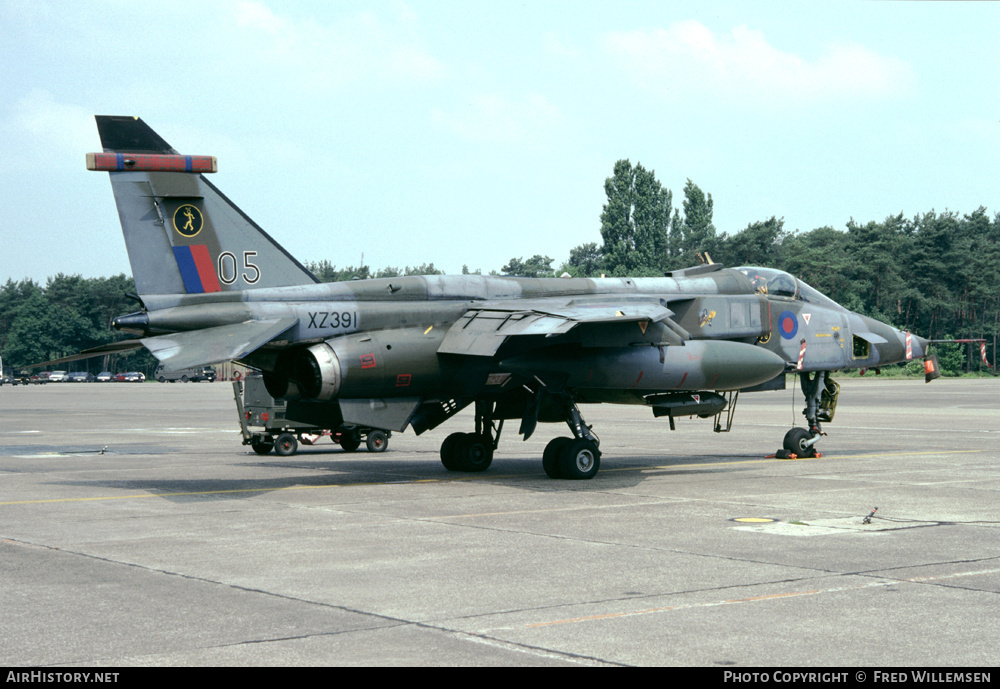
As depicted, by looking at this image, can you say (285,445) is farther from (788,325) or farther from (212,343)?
(788,325)

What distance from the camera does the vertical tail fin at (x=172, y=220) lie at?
1608 cm

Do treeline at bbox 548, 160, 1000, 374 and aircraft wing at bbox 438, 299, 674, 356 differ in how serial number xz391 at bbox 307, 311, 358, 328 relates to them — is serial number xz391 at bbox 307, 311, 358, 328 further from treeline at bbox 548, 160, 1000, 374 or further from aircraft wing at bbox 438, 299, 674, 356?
treeline at bbox 548, 160, 1000, 374

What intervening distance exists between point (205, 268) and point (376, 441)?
9047 millimetres

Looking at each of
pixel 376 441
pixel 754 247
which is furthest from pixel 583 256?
pixel 376 441

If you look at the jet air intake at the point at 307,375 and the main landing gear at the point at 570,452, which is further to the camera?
the main landing gear at the point at 570,452

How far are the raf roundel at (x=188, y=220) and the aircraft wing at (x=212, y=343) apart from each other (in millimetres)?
1929

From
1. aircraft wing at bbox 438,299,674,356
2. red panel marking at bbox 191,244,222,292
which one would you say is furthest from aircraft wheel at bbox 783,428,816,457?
red panel marking at bbox 191,244,222,292

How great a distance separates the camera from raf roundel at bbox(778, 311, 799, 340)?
2066 cm

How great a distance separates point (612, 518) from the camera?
12.8 m

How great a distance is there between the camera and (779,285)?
2106 centimetres

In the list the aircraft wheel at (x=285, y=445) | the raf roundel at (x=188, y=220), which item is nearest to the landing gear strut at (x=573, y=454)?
the raf roundel at (x=188, y=220)

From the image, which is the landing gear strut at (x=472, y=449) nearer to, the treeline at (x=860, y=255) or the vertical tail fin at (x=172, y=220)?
the vertical tail fin at (x=172, y=220)

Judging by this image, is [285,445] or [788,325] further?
[285,445]

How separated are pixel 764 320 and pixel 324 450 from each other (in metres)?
11.7
